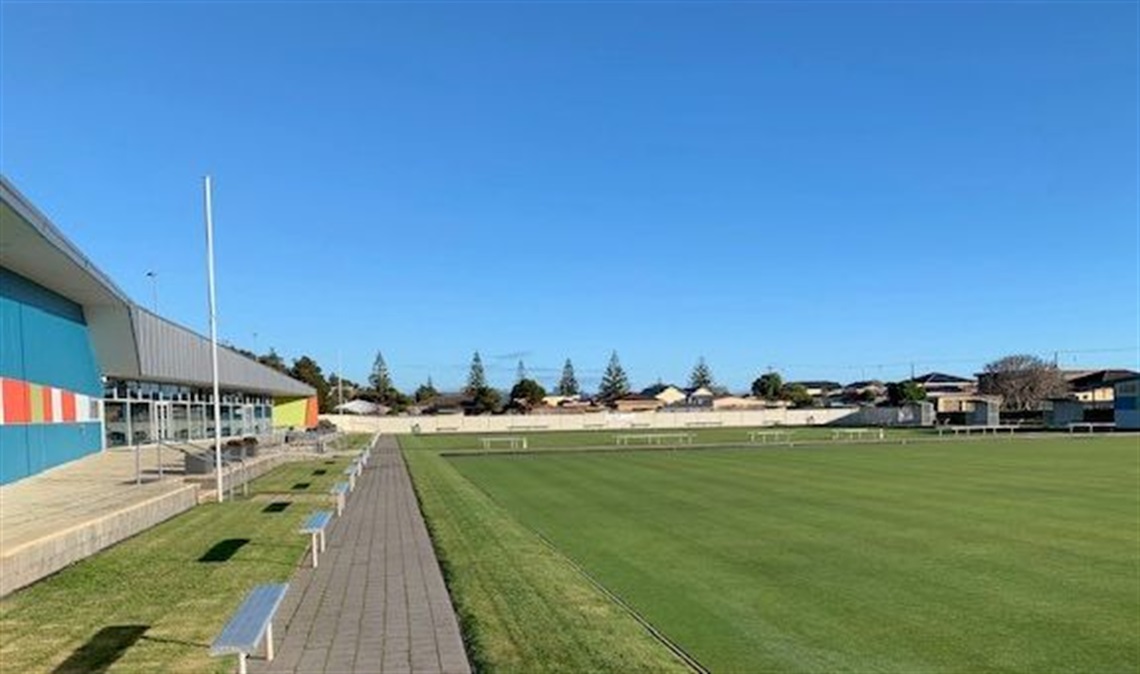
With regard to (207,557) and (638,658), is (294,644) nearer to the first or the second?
(638,658)

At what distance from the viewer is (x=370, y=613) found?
360 inches

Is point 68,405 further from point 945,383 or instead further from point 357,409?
point 945,383

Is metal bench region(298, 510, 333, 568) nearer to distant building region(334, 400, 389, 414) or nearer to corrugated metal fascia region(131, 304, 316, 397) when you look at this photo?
corrugated metal fascia region(131, 304, 316, 397)

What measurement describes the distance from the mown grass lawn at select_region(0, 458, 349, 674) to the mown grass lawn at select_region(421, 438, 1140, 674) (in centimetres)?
238

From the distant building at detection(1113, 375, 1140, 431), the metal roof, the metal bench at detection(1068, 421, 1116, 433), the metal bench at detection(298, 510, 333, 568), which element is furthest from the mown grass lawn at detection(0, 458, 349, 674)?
the distant building at detection(1113, 375, 1140, 431)

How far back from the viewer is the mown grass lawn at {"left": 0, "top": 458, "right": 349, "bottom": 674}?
24.0ft

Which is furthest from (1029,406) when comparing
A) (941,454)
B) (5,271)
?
(5,271)

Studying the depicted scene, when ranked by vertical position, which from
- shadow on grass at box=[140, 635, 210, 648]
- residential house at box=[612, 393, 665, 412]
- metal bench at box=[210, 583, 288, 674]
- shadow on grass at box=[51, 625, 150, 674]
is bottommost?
residential house at box=[612, 393, 665, 412]

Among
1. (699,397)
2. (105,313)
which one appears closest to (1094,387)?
(699,397)

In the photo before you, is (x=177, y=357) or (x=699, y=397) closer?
(x=177, y=357)

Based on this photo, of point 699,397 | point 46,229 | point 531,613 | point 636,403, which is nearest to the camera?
point 531,613

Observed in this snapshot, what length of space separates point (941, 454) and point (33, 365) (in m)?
33.5

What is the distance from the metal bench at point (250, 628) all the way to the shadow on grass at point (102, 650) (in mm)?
1050

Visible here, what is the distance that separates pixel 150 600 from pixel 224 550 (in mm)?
3435
